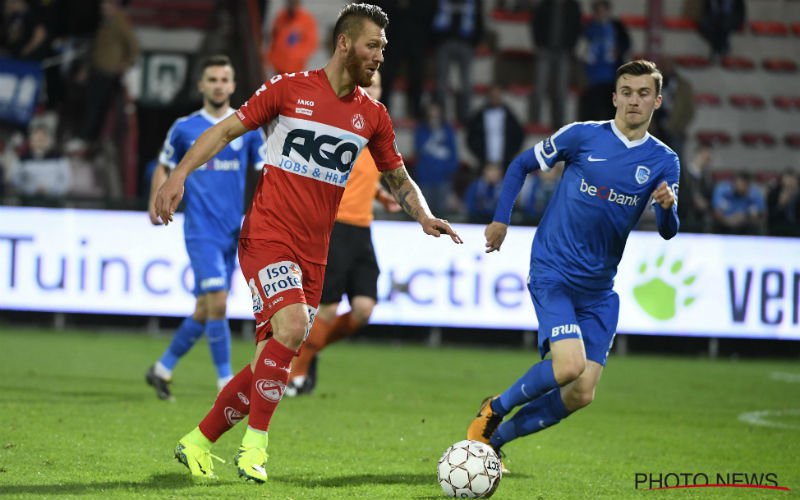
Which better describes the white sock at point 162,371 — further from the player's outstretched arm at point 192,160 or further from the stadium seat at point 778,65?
the stadium seat at point 778,65

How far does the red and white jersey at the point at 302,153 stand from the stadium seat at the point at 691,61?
15.6m

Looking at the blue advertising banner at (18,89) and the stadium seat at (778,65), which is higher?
the stadium seat at (778,65)

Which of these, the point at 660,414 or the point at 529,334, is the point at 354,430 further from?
the point at 529,334

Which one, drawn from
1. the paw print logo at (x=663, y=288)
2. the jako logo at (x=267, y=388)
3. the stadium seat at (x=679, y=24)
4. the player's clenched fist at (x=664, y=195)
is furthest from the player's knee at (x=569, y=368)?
the stadium seat at (x=679, y=24)

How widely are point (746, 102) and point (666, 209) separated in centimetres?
1524

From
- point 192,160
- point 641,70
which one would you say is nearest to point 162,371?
point 192,160

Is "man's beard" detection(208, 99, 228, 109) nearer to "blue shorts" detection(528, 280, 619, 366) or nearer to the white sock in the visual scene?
the white sock

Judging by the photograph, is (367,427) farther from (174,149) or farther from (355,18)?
(355,18)

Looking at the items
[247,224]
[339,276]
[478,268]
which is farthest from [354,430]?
[478,268]

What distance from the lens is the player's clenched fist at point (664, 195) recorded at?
21.6 feet

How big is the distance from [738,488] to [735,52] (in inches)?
629

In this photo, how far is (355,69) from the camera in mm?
6504

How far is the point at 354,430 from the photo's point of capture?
348 inches

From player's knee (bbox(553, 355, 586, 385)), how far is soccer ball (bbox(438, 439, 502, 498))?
0.66m
